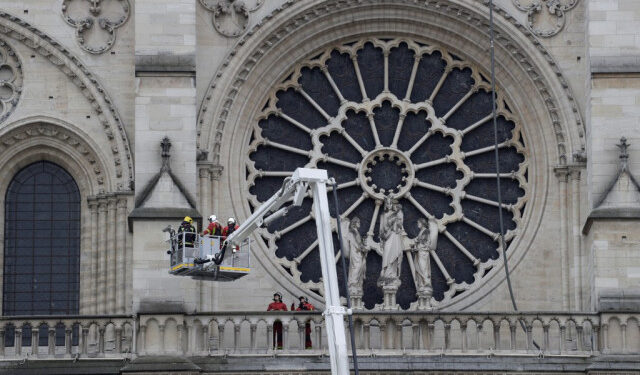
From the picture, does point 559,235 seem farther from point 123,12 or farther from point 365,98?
point 123,12

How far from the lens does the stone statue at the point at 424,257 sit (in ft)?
134

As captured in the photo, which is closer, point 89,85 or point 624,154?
point 624,154

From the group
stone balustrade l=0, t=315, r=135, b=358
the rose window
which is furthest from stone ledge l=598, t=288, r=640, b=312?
stone balustrade l=0, t=315, r=135, b=358

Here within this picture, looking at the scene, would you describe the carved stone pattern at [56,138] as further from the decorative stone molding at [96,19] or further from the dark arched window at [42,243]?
the decorative stone molding at [96,19]

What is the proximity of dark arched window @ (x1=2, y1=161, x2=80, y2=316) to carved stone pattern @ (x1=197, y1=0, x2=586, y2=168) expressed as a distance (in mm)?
2482

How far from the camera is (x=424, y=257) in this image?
41094mm

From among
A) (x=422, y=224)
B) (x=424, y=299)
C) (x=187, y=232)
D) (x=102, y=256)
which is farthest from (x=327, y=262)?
(x=102, y=256)

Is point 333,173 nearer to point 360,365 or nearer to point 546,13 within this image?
point 360,365

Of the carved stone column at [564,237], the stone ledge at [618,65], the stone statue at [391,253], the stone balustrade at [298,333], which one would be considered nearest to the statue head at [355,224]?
the stone statue at [391,253]

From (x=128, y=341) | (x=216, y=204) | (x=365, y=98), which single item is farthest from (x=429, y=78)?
(x=128, y=341)

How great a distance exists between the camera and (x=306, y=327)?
1590 inches

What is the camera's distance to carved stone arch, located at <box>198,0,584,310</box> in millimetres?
41719

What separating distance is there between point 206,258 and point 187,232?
3.39 feet

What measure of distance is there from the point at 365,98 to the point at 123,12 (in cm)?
401
